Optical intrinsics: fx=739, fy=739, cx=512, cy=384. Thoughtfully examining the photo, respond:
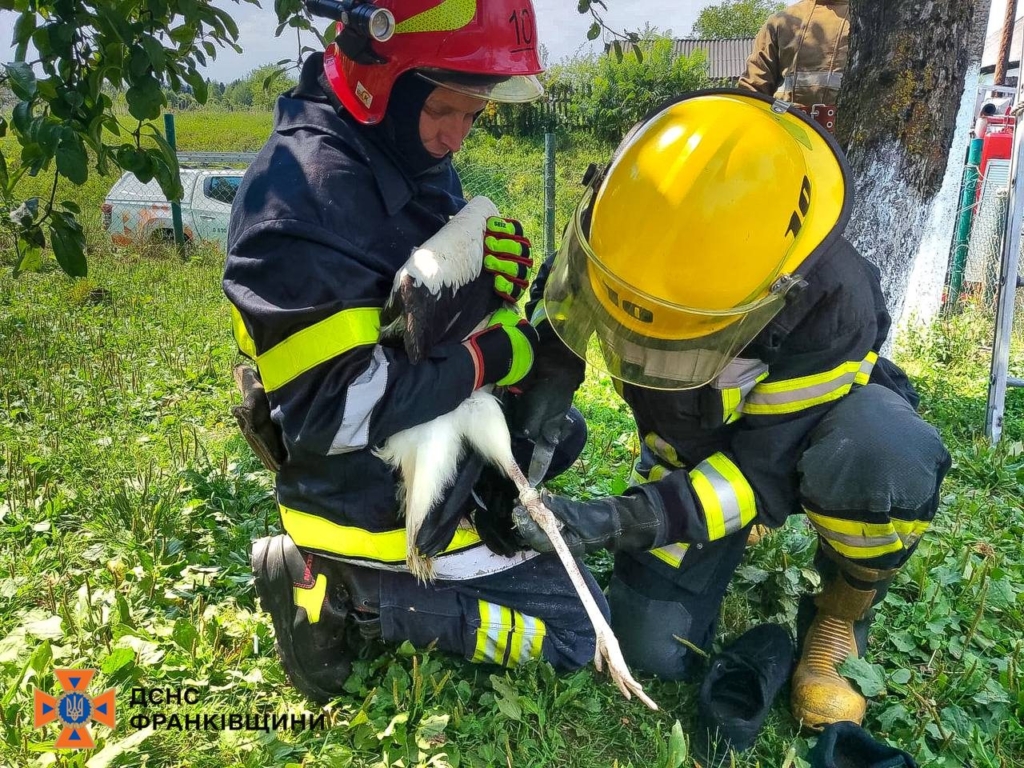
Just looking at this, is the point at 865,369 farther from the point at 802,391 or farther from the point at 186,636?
the point at 186,636

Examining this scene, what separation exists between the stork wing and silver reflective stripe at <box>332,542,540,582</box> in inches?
25.9

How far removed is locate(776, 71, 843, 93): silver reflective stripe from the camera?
13.2 feet

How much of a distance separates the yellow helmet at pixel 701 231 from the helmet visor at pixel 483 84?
385 millimetres

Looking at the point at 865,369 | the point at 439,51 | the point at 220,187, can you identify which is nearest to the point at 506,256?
the point at 439,51

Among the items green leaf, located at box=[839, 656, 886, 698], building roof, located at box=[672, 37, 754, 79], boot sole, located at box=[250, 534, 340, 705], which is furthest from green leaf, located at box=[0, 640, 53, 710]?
building roof, located at box=[672, 37, 754, 79]

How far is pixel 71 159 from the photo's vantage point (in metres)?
2.21

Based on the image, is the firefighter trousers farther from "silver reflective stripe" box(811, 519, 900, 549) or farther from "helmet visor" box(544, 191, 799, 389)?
"helmet visor" box(544, 191, 799, 389)

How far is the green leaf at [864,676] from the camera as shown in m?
2.00

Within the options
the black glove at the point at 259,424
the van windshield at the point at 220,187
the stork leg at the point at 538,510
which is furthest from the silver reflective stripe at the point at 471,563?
the van windshield at the point at 220,187

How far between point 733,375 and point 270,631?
159 centimetres

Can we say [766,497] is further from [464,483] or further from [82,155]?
[82,155]

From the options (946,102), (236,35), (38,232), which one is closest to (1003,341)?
(946,102)

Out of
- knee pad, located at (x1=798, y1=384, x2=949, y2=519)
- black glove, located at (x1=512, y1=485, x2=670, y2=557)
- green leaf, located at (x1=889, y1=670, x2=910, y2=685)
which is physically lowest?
green leaf, located at (x1=889, y1=670, x2=910, y2=685)

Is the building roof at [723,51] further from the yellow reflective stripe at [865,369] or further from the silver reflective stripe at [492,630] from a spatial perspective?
the silver reflective stripe at [492,630]
